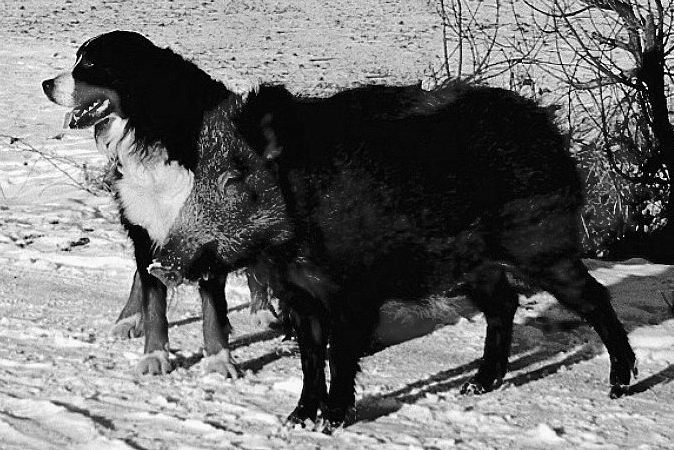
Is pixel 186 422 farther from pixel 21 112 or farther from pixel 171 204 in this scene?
pixel 21 112

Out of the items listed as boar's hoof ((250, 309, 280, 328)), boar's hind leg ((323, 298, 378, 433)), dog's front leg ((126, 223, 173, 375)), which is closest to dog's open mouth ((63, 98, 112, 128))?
dog's front leg ((126, 223, 173, 375))

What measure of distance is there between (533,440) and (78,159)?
274 inches

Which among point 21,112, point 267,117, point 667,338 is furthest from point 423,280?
point 21,112

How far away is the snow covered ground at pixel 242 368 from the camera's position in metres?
4.32

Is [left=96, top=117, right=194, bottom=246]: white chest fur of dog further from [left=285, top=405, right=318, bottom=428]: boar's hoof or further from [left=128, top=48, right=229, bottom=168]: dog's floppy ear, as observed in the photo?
[left=285, top=405, right=318, bottom=428]: boar's hoof

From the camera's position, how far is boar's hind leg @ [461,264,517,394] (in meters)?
5.11

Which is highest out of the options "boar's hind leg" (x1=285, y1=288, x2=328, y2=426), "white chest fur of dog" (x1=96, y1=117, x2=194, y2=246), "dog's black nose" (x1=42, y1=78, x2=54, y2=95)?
"dog's black nose" (x1=42, y1=78, x2=54, y2=95)

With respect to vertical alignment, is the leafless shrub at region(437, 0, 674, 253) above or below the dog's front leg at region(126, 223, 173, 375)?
above

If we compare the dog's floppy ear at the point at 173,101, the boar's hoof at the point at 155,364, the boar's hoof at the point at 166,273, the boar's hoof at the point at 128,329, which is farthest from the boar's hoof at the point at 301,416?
the boar's hoof at the point at 128,329

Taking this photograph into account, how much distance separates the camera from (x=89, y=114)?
15.5 feet

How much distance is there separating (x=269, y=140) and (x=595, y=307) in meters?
1.78

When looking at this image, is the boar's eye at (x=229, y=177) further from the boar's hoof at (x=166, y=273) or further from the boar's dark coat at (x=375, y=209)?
the boar's hoof at (x=166, y=273)

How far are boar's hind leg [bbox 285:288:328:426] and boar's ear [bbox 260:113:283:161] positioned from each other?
599 millimetres

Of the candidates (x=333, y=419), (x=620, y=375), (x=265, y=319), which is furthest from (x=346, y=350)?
(x=265, y=319)
